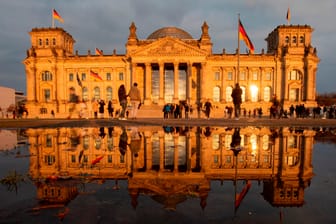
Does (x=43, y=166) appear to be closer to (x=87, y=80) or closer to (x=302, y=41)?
(x=87, y=80)

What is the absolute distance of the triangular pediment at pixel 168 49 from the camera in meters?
50.6

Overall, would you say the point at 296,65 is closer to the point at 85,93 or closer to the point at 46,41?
the point at 85,93

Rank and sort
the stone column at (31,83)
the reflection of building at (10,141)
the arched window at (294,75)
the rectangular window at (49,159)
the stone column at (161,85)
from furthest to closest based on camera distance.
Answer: the stone column at (31,83) → the arched window at (294,75) → the stone column at (161,85) → the reflection of building at (10,141) → the rectangular window at (49,159)

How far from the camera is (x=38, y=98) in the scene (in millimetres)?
57469

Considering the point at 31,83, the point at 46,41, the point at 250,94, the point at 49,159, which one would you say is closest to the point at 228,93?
the point at 250,94

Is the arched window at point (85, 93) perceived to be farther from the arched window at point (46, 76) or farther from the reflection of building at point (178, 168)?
the reflection of building at point (178, 168)

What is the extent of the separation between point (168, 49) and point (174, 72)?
4.90 m

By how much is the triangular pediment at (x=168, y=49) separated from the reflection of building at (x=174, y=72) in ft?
0.66

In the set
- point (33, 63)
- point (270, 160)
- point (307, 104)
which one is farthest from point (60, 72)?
point (270, 160)

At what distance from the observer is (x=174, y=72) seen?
2066 inches

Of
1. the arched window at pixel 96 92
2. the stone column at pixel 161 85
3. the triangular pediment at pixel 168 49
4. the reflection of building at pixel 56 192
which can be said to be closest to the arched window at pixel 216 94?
the triangular pediment at pixel 168 49

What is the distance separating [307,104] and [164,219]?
194ft

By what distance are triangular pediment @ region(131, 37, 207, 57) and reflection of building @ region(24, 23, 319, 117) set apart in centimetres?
20

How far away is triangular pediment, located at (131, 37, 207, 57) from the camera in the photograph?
50562 mm
